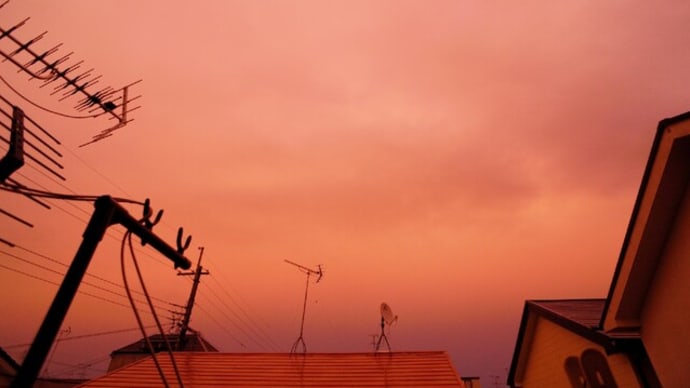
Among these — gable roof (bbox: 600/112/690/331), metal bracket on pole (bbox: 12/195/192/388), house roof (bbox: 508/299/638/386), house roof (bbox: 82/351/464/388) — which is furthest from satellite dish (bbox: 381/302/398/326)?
metal bracket on pole (bbox: 12/195/192/388)

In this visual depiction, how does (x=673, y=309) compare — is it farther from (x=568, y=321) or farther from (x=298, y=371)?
(x=298, y=371)

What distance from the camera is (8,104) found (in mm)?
4348

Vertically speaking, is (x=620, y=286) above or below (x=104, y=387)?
above

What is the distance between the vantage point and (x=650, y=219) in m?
7.27

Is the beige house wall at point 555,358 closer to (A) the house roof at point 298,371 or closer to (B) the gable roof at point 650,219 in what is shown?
(B) the gable roof at point 650,219

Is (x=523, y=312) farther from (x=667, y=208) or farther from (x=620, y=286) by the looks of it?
(x=667, y=208)

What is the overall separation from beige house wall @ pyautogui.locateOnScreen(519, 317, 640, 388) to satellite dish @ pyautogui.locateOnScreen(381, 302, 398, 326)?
5.70 m

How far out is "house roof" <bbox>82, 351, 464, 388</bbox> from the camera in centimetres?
1038

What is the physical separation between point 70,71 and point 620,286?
13020 millimetres

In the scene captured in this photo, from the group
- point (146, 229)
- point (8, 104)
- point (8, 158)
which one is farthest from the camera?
point (8, 104)

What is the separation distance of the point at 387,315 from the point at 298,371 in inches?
162

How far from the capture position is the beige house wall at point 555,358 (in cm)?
938

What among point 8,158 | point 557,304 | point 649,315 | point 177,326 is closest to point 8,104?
point 8,158

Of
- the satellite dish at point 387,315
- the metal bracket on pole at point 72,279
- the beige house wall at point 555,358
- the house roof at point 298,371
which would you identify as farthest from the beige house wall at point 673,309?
the metal bracket on pole at point 72,279
